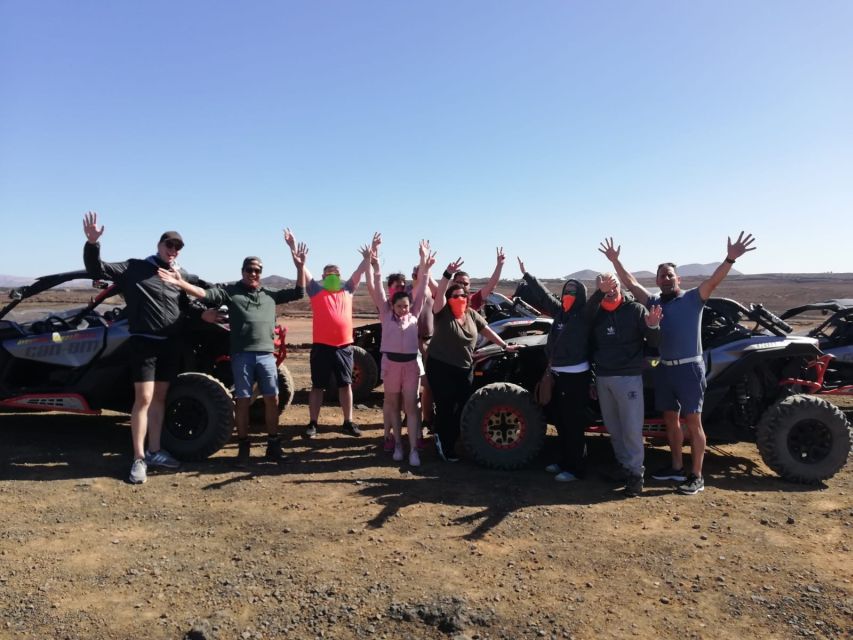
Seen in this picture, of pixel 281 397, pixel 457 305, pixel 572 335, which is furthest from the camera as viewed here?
pixel 281 397

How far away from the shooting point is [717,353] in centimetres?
534

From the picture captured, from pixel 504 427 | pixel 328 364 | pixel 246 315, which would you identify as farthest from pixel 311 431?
pixel 504 427

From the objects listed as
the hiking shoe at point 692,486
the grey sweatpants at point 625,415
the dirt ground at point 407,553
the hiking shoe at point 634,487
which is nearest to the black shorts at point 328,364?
the dirt ground at point 407,553

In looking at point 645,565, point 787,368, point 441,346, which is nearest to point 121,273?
point 441,346

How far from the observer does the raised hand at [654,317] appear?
4.50m

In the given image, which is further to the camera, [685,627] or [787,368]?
[787,368]

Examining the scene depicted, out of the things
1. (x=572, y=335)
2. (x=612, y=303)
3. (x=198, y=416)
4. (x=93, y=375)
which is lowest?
(x=198, y=416)

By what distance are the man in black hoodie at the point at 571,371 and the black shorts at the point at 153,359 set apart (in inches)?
125

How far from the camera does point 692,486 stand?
486 centimetres

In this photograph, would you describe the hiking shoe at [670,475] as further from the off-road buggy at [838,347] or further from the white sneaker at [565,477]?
the off-road buggy at [838,347]

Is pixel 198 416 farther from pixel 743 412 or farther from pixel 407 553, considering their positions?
pixel 743 412

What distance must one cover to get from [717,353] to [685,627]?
2947mm

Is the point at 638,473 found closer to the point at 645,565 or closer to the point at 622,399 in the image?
the point at 622,399

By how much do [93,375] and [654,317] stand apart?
4924 mm
